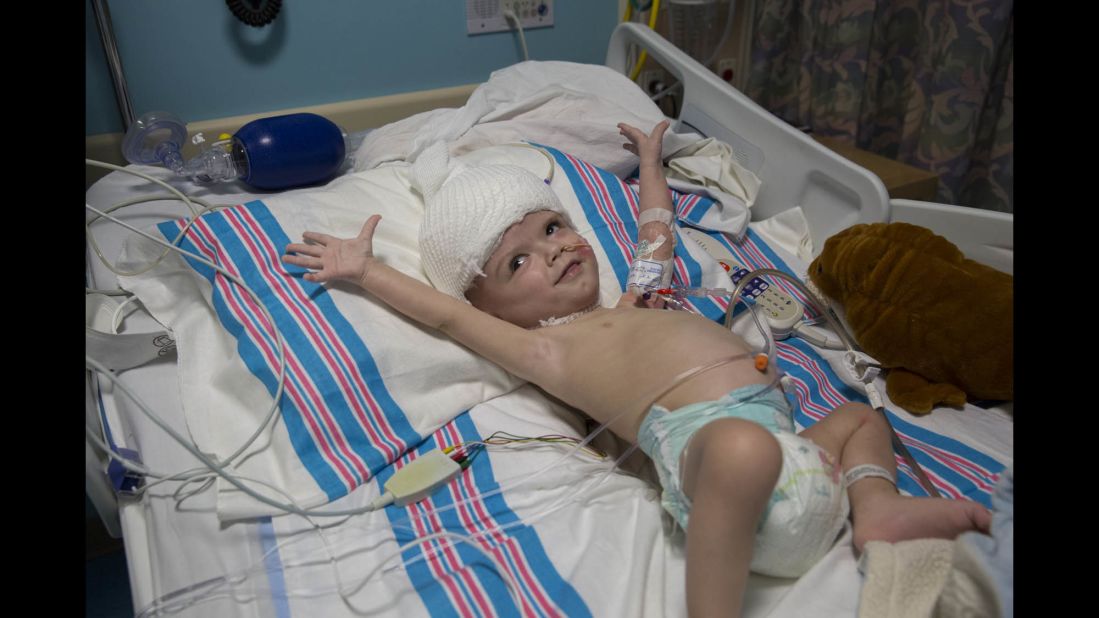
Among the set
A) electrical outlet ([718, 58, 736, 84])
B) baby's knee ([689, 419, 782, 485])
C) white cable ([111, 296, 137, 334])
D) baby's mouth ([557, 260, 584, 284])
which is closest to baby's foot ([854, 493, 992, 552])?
baby's knee ([689, 419, 782, 485])

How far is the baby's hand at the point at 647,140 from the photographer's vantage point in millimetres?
1648

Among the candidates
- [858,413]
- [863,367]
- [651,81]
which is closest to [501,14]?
[651,81]

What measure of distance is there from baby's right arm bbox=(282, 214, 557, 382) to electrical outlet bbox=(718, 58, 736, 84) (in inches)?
68.1

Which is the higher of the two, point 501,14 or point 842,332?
A: point 501,14

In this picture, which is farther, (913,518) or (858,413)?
(858,413)

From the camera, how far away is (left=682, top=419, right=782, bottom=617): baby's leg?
849 mm

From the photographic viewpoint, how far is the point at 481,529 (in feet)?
3.39

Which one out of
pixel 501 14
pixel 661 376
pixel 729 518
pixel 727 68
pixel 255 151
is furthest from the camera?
pixel 727 68

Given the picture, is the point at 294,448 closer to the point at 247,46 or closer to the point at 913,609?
the point at 913,609

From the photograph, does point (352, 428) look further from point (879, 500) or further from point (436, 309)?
point (879, 500)

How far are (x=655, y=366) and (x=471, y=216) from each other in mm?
430

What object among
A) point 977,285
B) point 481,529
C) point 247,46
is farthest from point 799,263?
point 247,46

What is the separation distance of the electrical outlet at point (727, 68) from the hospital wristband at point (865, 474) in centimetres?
190

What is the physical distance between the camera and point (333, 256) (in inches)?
49.8
